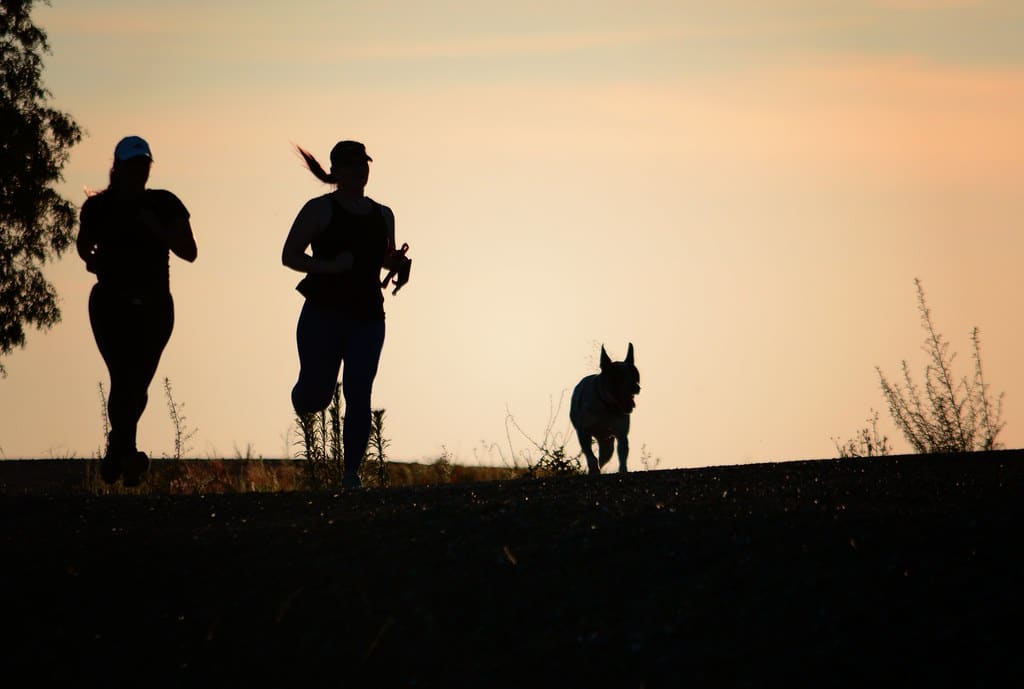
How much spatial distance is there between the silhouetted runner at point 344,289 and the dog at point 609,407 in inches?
201

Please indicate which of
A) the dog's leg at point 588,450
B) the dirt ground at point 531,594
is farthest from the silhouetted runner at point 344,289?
the dog's leg at point 588,450

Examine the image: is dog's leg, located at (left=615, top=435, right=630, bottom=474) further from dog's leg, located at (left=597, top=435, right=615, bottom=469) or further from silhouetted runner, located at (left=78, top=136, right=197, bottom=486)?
silhouetted runner, located at (left=78, top=136, right=197, bottom=486)

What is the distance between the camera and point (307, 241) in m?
10.9

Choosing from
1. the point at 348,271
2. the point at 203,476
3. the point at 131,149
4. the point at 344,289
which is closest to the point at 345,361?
the point at 344,289

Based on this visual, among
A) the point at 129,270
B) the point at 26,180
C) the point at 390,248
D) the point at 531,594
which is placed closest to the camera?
the point at 531,594

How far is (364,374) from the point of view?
36.3ft

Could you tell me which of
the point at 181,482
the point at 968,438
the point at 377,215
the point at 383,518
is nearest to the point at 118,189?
the point at 377,215

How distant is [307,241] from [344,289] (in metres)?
0.44

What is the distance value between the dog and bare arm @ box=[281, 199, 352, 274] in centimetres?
567

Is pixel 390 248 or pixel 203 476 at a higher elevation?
pixel 390 248

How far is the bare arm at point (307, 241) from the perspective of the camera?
35.4 ft

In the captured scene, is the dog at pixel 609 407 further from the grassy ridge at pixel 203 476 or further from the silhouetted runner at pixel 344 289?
the silhouetted runner at pixel 344 289

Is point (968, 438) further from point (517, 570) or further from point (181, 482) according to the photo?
point (517, 570)

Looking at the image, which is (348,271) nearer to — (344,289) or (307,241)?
(344,289)
